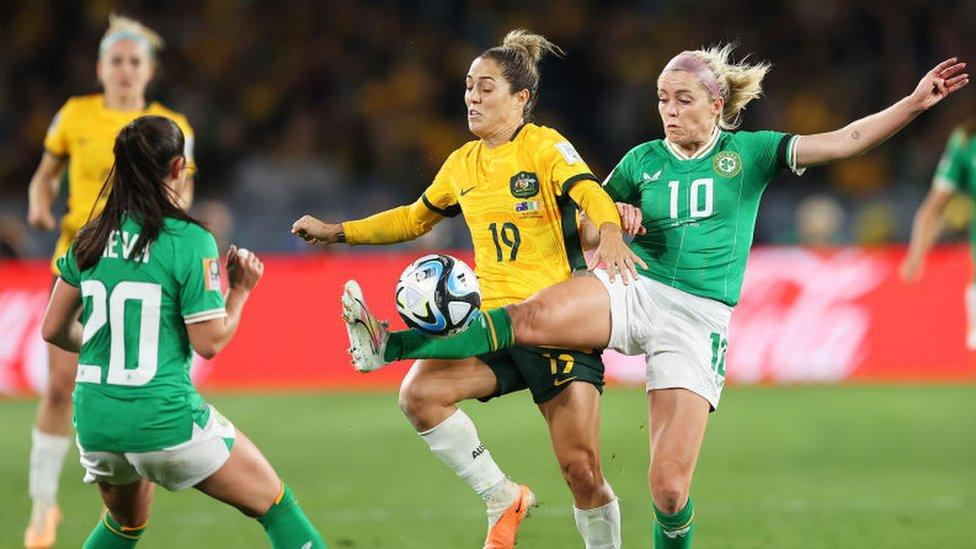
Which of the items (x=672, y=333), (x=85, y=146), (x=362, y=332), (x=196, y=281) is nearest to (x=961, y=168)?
(x=672, y=333)

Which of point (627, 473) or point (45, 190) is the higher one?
point (45, 190)

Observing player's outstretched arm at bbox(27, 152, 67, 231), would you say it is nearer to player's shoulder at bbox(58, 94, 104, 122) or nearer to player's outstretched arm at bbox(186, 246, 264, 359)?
player's shoulder at bbox(58, 94, 104, 122)

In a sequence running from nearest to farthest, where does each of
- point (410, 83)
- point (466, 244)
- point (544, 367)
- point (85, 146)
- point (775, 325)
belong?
Answer: point (544, 367)
point (85, 146)
point (775, 325)
point (466, 244)
point (410, 83)

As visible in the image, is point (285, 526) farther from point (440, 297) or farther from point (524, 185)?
point (524, 185)

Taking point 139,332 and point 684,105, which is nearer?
point 139,332

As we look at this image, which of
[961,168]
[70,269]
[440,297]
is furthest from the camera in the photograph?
[961,168]

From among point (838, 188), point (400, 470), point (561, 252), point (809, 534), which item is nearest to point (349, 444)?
point (400, 470)

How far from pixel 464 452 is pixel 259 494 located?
3.51ft

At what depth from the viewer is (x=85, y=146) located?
6.70m

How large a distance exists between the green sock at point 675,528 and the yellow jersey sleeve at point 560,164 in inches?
49.2

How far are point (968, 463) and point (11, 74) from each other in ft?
40.4

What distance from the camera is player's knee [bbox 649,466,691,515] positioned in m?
4.97

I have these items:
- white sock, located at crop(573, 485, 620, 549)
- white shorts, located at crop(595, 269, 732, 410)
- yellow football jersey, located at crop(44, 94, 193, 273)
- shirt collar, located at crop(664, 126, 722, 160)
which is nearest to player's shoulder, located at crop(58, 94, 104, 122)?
yellow football jersey, located at crop(44, 94, 193, 273)

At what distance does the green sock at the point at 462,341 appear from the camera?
502 cm
